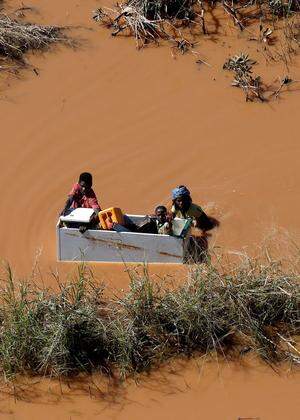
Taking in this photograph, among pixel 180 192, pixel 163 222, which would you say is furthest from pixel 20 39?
pixel 163 222

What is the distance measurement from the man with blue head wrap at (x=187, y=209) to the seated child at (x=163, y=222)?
293 mm

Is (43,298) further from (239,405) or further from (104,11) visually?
(104,11)

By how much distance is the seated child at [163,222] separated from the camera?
7.69m

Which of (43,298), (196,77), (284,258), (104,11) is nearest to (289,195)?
(284,258)

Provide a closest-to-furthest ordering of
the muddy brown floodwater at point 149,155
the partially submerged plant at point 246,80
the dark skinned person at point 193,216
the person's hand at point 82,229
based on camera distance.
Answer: the muddy brown floodwater at point 149,155 < the person's hand at point 82,229 < the dark skinned person at point 193,216 < the partially submerged plant at point 246,80

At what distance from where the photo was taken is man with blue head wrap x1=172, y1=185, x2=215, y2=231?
26.2 ft

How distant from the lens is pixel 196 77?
1029cm

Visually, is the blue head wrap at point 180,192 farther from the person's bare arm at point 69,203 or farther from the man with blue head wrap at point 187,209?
the person's bare arm at point 69,203

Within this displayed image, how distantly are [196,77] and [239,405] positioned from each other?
492cm

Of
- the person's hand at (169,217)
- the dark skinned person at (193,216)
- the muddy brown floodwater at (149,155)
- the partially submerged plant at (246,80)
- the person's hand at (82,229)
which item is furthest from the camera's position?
the partially submerged plant at (246,80)

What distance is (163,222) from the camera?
774 cm

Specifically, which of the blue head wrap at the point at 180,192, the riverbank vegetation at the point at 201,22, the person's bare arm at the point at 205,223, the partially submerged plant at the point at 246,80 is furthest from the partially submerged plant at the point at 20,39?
the person's bare arm at the point at 205,223

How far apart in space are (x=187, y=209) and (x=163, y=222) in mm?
435

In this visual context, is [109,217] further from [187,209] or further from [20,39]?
[20,39]
